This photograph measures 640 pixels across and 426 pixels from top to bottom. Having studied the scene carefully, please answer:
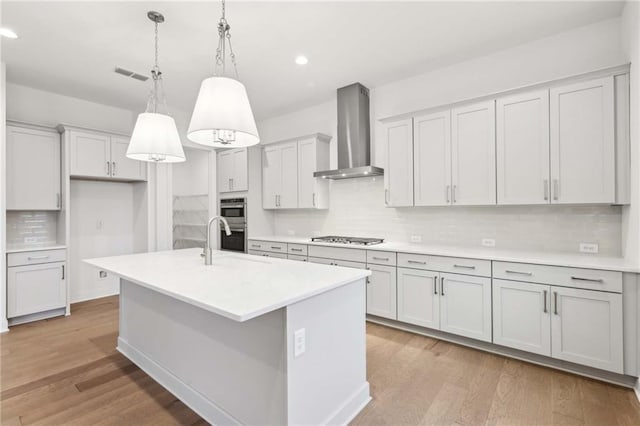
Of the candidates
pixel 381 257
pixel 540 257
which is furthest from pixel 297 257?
pixel 540 257

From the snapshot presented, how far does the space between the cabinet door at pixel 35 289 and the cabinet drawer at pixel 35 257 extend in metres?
0.05

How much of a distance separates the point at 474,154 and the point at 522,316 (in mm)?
1526

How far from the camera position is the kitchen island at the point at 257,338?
150cm

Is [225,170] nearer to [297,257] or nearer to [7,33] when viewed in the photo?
[297,257]

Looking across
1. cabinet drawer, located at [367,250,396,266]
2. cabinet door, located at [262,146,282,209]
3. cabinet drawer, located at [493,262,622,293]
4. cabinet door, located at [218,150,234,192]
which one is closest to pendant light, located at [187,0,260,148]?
cabinet drawer, located at [367,250,396,266]

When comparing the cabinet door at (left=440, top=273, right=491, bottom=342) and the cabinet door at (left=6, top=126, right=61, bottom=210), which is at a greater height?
the cabinet door at (left=6, top=126, right=61, bottom=210)

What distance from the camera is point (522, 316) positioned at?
2.52 metres

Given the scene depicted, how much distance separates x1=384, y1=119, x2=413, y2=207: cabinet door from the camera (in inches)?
136

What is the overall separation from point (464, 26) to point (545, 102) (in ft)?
3.16

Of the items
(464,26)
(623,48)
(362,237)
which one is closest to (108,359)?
(362,237)

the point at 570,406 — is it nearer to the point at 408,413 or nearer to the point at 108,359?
the point at 408,413

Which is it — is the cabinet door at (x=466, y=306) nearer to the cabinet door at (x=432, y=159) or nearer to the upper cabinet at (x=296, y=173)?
the cabinet door at (x=432, y=159)

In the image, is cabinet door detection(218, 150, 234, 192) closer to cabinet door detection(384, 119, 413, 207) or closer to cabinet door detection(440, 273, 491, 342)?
cabinet door detection(384, 119, 413, 207)

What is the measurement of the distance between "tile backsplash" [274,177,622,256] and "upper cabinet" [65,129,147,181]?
242 centimetres
